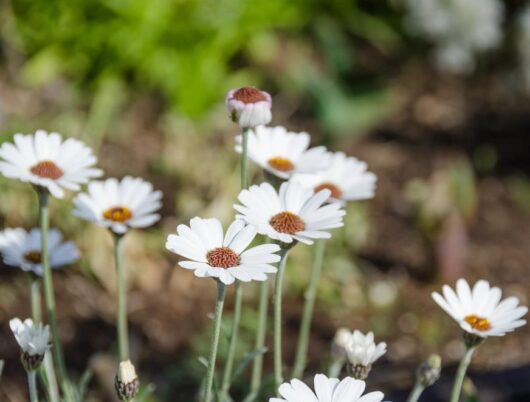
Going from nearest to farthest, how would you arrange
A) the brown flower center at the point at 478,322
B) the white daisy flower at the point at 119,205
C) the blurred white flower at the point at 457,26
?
the brown flower center at the point at 478,322, the white daisy flower at the point at 119,205, the blurred white flower at the point at 457,26

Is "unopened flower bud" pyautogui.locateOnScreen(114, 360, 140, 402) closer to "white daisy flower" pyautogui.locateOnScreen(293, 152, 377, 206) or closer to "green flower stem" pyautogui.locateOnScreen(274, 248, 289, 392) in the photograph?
"green flower stem" pyautogui.locateOnScreen(274, 248, 289, 392)

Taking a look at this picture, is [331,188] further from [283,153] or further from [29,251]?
[29,251]

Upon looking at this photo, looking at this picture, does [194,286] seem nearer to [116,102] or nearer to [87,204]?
[116,102]

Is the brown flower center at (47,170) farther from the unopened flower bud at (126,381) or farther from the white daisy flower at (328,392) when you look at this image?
the white daisy flower at (328,392)

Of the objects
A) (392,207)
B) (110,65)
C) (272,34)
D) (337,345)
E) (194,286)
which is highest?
(272,34)

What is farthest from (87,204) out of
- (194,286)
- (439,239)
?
(439,239)

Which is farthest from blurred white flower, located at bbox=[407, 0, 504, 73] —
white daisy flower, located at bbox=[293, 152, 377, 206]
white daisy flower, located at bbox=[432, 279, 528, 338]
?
white daisy flower, located at bbox=[432, 279, 528, 338]

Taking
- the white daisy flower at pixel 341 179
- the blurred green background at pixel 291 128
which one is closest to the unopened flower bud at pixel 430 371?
the white daisy flower at pixel 341 179
